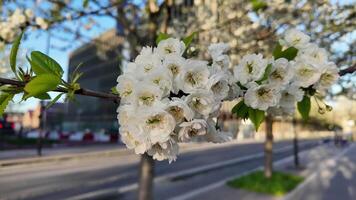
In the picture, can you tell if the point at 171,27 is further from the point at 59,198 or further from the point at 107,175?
the point at 107,175

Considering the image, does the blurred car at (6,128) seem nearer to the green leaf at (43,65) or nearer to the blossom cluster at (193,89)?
the green leaf at (43,65)

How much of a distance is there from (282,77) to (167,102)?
563mm

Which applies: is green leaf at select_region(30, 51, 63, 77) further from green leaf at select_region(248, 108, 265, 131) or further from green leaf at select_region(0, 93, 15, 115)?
green leaf at select_region(248, 108, 265, 131)

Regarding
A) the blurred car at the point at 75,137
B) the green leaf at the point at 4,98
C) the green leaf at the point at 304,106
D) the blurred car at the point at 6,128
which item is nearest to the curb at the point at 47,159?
the blurred car at the point at 6,128

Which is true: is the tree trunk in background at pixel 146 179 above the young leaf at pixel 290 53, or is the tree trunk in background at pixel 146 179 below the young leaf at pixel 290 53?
below

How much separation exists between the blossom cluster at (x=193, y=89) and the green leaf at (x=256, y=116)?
0.01 metres

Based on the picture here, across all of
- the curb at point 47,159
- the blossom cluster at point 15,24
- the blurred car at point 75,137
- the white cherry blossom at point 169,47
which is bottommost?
the curb at point 47,159

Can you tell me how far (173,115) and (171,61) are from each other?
22cm

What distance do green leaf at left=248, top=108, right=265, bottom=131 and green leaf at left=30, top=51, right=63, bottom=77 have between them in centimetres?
80

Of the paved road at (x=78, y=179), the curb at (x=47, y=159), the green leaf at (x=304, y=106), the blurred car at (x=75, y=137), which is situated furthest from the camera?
the blurred car at (x=75, y=137)

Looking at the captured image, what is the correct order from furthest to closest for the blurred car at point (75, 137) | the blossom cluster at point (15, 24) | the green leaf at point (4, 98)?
1. the blurred car at point (75, 137)
2. the blossom cluster at point (15, 24)
3. the green leaf at point (4, 98)

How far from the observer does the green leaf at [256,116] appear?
1.82 meters

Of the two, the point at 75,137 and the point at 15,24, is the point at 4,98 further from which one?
the point at 75,137

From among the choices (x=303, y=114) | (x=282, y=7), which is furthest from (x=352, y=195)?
(x=303, y=114)
